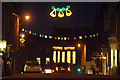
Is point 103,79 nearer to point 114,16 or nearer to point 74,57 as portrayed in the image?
point 114,16

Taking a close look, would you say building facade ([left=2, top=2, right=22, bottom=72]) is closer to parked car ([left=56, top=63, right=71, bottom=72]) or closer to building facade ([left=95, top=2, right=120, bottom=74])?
parked car ([left=56, top=63, right=71, bottom=72])

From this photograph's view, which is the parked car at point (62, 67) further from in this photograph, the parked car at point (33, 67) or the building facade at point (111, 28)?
the building facade at point (111, 28)

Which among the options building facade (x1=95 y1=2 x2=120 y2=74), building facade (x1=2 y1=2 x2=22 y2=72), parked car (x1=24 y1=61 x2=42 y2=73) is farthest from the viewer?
parked car (x1=24 y1=61 x2=42 y2=73)

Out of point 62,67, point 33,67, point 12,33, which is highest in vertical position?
point 12,33

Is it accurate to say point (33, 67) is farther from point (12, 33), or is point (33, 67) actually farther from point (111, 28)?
point (111, 28)

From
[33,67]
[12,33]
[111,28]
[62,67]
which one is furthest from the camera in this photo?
[62,67]

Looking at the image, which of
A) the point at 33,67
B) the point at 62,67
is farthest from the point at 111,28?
the point at 33,67

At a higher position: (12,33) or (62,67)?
(12,33)

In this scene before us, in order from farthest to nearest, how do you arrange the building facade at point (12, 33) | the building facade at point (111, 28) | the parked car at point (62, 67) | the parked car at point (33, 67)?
the parked car at point (62, 67)
the parked car at point (33, 67)
the building facade at point (111, 28)
the building facade at point (12, 33)

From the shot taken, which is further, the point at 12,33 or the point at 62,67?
the point at 62,67

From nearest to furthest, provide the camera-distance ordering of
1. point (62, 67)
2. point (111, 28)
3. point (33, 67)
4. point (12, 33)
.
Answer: point (33, 67)
point (12, 33)
point (111, 28)
point (62, 67)

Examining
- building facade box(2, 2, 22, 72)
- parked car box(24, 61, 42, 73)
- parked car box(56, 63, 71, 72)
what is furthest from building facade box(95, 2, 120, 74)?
building facade box(2, 2, 22, 72)

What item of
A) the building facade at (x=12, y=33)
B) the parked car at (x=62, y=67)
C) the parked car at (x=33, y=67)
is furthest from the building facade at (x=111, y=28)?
the building facade at (x=12, y=33)

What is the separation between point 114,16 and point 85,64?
11970 millimetres
